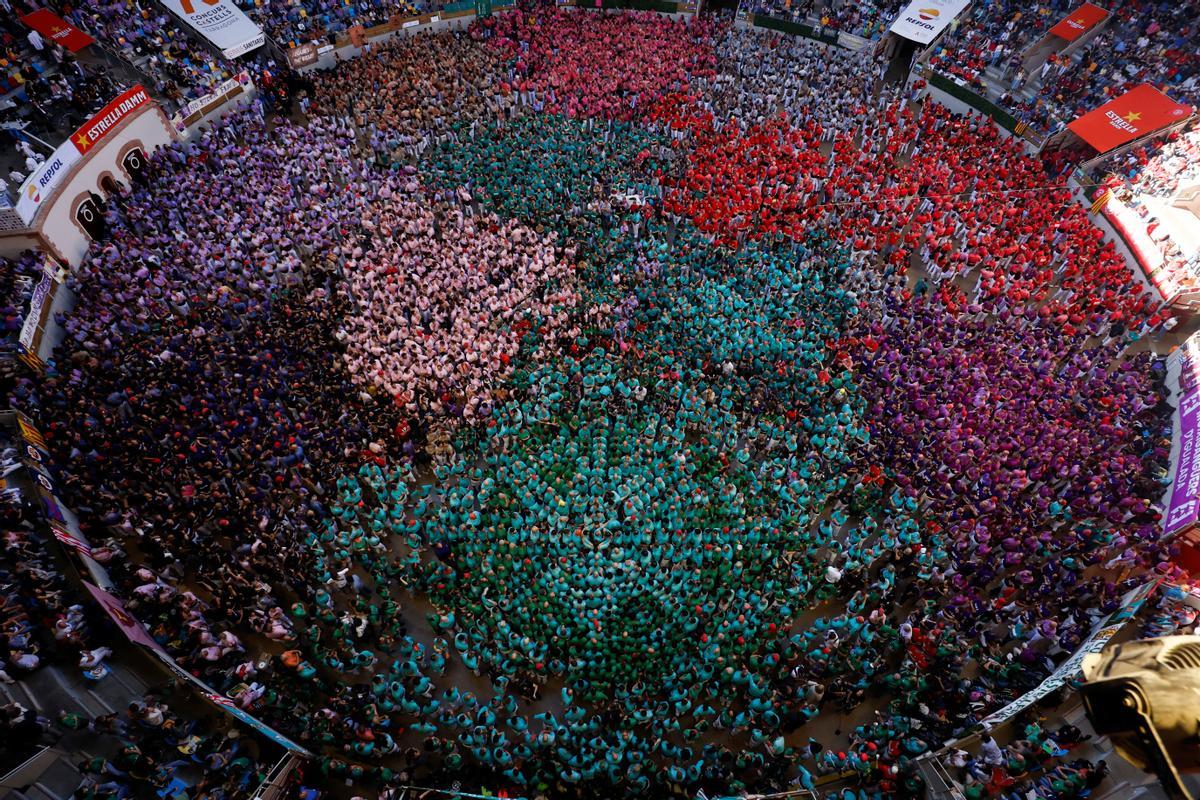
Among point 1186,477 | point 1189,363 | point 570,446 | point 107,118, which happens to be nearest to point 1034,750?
point 1186,477

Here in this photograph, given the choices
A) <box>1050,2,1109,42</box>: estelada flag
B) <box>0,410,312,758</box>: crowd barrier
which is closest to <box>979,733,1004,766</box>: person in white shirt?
<box>0,410,312,758</box>: crowd barrier

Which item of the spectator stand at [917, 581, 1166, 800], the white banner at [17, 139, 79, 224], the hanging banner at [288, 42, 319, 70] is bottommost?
the spectator stand at [917, 581, 1166, 800]

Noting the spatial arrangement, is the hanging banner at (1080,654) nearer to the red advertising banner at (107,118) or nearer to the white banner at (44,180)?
the white banner at (44,180)

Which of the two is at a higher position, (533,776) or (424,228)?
(424,228)

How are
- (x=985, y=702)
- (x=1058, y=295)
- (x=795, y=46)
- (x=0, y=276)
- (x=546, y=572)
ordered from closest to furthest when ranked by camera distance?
(x=985, y=702) < (x=546, y=572) < (x=0, y=276) < (x=1058, y=295) < (x=795, y=46)

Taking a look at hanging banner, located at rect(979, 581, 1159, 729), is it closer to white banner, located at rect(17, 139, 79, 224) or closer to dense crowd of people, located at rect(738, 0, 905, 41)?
white banner, located at rect(17, 139, 79, 224)

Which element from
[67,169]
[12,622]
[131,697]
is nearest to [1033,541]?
[131,697]

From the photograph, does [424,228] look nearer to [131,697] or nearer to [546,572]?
[546,572]
